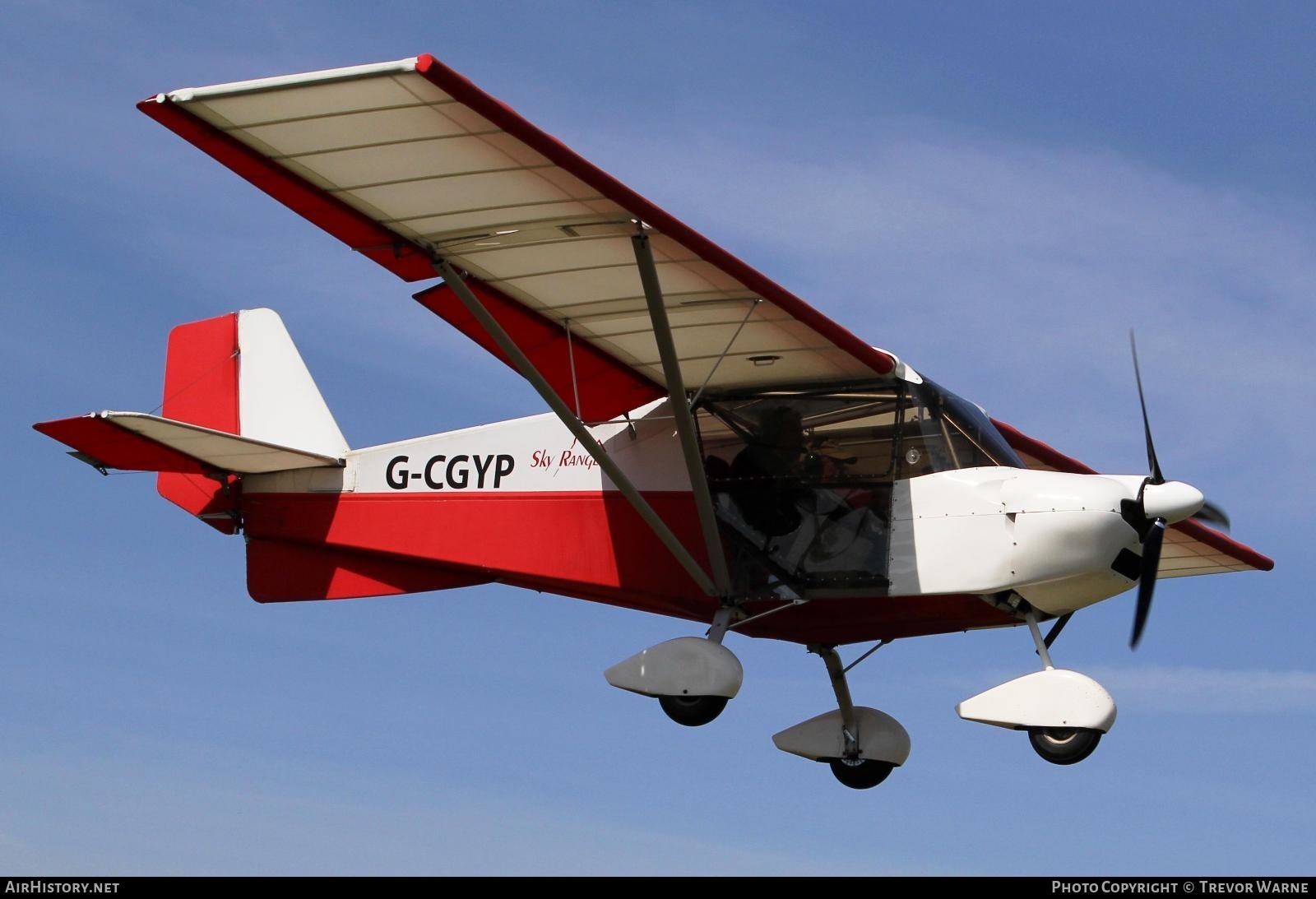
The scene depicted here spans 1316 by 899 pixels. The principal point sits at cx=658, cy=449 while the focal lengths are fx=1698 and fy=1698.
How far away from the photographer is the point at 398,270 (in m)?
9.98

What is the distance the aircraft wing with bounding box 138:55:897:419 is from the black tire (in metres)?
2.14

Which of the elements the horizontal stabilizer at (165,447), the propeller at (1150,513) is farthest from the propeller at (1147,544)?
the horizontal stabilizer at (165,447)

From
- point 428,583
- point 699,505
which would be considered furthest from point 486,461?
point 699,505

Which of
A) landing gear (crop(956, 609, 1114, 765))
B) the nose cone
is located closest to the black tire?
landing gear (crop(956, 609, 1114, 765))

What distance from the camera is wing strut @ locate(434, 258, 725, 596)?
9.67m

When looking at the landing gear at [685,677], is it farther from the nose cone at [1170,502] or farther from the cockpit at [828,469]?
the nose cone at [1170,502]

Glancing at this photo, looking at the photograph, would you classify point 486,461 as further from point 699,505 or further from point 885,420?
point 885,420

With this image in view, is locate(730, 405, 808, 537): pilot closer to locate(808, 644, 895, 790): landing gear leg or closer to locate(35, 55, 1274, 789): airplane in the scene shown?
locate(35, 55, 1274, 789): airplane

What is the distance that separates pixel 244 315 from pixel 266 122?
5429mm

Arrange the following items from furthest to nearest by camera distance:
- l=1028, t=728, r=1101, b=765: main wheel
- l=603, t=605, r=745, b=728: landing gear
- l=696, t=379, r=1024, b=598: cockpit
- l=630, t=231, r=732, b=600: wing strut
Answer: l=696, t=379, r=1024, b=598: cockpit → l=603, t=605, r=745, b=728: landing gear → l=1028, t=728, r=1101, b=765: main wheel → l=630, t=231, r=732, b=600: wing strut

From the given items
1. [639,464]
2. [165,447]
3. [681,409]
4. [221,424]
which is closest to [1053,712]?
[681,409]

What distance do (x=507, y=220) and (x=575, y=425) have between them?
4.46ft

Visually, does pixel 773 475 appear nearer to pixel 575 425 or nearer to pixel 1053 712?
pixel 575 425

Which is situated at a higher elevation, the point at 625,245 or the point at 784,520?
the point at 625,245
